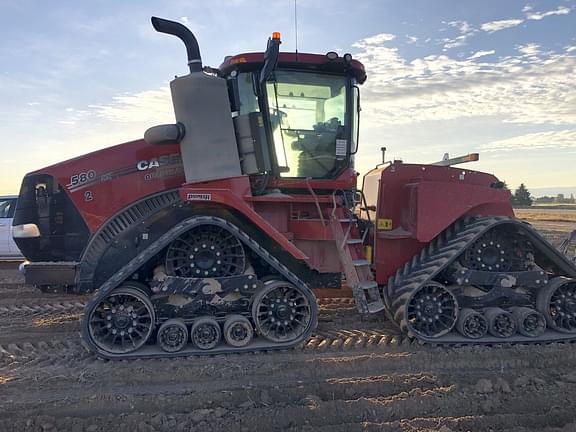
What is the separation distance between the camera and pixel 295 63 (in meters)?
5.46

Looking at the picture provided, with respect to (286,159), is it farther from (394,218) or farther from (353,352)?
(353,352)

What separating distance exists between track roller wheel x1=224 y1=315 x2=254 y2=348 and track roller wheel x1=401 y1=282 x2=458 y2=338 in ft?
6.18

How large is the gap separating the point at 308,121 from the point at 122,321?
3.18m

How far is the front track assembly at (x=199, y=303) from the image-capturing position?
475 cm

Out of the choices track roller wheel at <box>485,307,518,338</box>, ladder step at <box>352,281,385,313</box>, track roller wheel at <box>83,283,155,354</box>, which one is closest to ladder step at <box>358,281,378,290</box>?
ladder step at <box>352,281,385,313</box>

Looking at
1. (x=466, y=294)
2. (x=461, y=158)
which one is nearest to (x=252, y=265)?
(x=466, y=294)

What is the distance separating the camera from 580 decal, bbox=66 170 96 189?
5.45 metres

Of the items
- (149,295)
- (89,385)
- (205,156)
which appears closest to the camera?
(89,385)

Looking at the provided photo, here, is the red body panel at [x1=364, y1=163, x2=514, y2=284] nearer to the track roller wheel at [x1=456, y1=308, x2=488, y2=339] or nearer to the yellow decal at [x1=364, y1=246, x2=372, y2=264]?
the yellow decal at [x1=364, y1=246, x2=372, y2=264]

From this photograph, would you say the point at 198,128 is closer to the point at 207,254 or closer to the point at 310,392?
the point at 207,254

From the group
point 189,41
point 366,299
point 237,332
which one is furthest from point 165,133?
point 366,299

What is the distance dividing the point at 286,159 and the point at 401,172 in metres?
1.54

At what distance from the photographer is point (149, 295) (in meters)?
4.94

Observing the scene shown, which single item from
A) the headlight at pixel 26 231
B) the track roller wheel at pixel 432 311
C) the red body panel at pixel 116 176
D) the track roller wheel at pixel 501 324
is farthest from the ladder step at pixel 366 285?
the headlight at pixel 26 231
